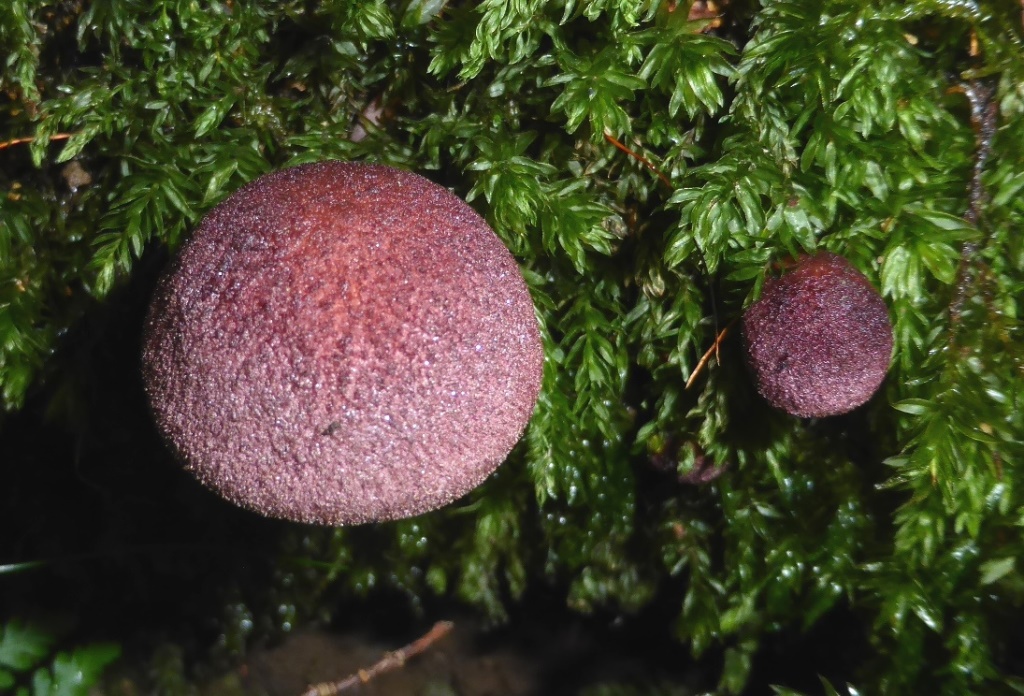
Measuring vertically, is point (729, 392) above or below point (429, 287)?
below

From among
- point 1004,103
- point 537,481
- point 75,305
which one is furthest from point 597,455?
point 75,305

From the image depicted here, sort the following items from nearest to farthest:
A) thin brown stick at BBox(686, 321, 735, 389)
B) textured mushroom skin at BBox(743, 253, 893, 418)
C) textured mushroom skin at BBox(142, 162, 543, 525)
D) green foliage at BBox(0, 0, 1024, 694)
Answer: textured mushroom skin at BBox(142, 162, 543, 525), textured mushroom skin at BBox(743, 253, 893, 418), green foliage at BBox(0, 0, 1024, 694), thin brown stick at BBox(686, 321, 735, 389)

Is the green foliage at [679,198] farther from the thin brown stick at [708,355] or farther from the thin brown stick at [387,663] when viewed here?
the thin brown stick at [387,663]

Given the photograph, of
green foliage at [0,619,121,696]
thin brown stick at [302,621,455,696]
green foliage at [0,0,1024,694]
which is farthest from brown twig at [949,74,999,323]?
green foliage at [0,619,121,696]

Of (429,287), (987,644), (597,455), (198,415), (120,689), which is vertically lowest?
(120,689)

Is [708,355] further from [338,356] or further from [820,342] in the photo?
[338,356]

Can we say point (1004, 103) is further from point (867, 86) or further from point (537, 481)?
point (537, 481)

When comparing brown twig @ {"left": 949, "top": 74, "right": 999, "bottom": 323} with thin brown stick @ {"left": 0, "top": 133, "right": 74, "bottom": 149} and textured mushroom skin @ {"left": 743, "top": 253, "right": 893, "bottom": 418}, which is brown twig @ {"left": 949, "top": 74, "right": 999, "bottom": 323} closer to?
textured mushroom skin @ {"left": 743, "top": 253, "right": 893, "bottom": 418}
